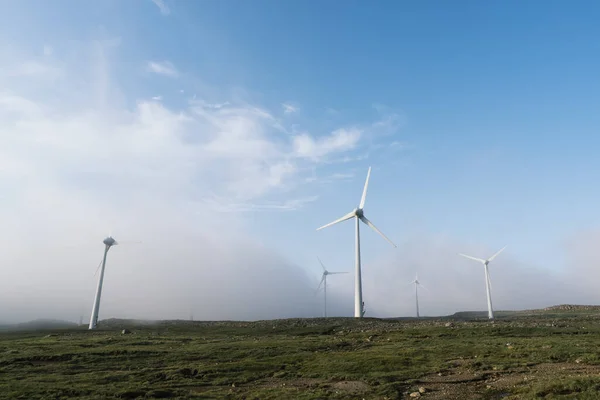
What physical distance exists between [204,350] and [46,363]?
17237mm

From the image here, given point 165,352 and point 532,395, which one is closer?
point 532,395

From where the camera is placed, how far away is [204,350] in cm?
5462

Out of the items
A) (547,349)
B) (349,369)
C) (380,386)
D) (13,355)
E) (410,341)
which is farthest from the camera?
(410,341)

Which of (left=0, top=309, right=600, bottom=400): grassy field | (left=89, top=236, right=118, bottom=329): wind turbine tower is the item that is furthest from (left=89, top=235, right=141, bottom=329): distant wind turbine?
(left=0, top=309, right=600, bottom=400): grassy field

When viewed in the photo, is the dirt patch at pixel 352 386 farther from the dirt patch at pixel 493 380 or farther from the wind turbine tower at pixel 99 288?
the wind turbine tower at pixel 99 288

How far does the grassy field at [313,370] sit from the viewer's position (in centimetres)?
2964

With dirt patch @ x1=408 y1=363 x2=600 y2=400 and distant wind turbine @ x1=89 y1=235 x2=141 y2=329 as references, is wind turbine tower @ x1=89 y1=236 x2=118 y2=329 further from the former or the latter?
dirt patch @ x1=408 y1=363 x2=600 y2=400

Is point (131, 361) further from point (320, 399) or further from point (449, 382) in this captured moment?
point (449, 382)

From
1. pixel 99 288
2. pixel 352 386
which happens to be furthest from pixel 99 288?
pixel 352 386

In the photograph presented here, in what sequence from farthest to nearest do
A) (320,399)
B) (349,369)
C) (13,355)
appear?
(13,355), (349,369), (320,399)

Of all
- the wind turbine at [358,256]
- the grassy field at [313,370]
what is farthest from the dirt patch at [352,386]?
the wind turbine at [358,256]

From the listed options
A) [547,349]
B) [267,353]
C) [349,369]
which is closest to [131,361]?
[267,353]

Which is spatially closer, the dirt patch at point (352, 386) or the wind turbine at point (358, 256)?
the dirt patch at point (352, 386)

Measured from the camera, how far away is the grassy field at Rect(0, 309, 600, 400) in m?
29.6
